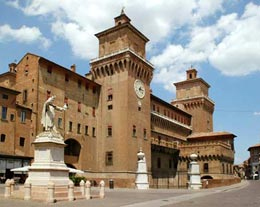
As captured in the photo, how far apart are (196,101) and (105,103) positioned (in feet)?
105

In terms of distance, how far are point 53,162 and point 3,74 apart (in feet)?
109

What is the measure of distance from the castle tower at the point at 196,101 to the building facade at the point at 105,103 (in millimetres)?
18463

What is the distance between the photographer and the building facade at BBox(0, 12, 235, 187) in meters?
43.8

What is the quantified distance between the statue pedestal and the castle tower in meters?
59.2

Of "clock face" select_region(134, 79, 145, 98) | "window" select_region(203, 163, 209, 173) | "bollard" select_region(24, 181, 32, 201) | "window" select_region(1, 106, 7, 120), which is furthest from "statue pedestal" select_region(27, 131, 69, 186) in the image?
"window" select_region(203, 163, 209, 173)

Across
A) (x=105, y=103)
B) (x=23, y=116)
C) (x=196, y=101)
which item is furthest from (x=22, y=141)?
(x=196, y=101)

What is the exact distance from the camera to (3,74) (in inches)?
1970

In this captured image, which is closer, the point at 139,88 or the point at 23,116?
the point at 23,116

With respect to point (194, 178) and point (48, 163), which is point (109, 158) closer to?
point (194, 178)

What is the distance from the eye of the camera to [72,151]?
157 ft

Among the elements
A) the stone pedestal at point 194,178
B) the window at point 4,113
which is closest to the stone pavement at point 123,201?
the stone pedestal at point 194,178

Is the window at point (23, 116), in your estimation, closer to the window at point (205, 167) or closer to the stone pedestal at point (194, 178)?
the stone pedestal at point (194, 178)

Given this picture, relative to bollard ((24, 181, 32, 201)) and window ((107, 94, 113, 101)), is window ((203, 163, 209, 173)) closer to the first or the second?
window ((107, 94, 113, 101))

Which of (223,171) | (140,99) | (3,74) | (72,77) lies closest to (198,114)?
(223,171)
